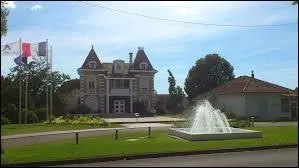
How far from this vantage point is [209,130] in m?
28.0

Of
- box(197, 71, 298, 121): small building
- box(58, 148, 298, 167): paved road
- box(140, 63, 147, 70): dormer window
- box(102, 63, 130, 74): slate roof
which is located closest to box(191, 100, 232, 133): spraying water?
box(58, 148, 298, 167): paved road

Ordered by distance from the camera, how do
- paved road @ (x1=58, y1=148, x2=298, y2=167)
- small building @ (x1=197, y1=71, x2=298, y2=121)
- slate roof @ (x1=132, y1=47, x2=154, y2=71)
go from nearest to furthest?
paved road @ (x1=58, y1=148, x2=298, y2=167) < small building @ (x1=197, y1=71, x2=298, y2=121) < slate roof @ (x1=132, y1=47, x2=154, y2=71)

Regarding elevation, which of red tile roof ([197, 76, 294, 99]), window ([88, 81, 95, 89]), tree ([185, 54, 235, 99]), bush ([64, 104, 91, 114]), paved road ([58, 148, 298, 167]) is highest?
tree ([185, 54, 235, 99])

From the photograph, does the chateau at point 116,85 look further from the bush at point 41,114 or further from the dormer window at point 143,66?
the bush at point 41,114

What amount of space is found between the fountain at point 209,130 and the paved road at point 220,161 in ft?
18.2

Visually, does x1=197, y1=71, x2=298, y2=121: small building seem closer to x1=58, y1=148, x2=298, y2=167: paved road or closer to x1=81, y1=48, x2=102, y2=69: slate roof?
x1=81, y1=48, x2=102, y2=69: slate roof

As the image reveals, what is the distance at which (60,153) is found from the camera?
19.6 meters

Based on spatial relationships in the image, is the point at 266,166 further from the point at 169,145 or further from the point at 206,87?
the point at 206,87

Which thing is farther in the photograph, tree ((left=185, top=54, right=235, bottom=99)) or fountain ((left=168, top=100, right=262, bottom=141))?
tree ((left=185, top=54, right=235, bottom=99))

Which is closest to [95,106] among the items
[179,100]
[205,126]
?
[179,100]

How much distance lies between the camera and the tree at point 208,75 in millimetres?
97625

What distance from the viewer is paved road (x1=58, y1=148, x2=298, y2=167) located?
14531mm

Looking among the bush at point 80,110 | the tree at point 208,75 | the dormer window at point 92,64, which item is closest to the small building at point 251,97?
the bush at point 80,110

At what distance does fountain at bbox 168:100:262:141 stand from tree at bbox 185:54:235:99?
6661 cm
